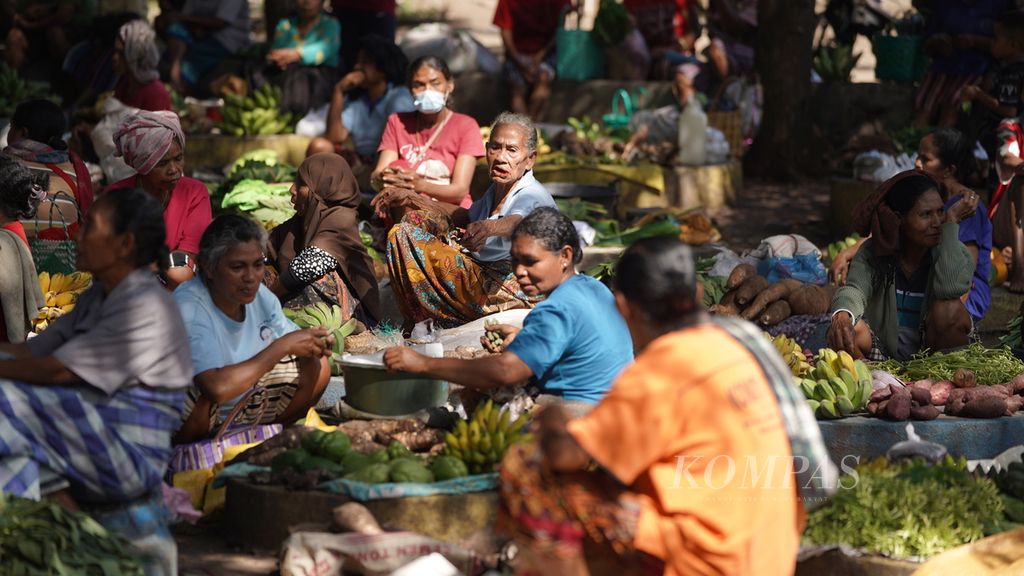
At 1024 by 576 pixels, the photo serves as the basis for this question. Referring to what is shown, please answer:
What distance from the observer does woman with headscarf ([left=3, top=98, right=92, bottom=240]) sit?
6953 mm

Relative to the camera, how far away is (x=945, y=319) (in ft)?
20.6

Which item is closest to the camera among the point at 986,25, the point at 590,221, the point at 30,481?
the point at 30,481

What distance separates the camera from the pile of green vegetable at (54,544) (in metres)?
3.93

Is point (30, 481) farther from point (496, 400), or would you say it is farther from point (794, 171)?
point (794, 171)

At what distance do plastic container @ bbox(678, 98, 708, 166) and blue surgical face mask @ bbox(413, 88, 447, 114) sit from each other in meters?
3.74

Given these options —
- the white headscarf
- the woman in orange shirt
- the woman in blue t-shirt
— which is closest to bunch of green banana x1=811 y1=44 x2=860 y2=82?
the white headscarf

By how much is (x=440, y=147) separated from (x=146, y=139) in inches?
74.1

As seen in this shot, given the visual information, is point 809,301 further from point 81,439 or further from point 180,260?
point 81,439

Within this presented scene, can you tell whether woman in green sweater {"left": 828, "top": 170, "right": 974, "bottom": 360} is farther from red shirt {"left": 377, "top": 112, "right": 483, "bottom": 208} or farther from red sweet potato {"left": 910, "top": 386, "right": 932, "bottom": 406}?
red shirt {"left": 377, "top": 112, "right": 483, "bottom": 208}

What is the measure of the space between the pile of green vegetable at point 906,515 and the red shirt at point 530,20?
8.11 m

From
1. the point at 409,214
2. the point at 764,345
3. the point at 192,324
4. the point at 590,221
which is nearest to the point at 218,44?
the point at 590,221

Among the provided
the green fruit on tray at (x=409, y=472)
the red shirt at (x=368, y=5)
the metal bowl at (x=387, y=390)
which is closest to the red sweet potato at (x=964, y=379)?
the metal bowl at (x=387, y=390)

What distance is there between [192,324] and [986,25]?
8.00 metres

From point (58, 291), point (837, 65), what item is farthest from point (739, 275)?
point (837, 65)
